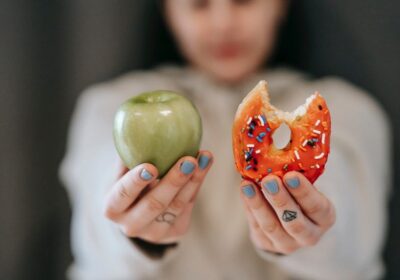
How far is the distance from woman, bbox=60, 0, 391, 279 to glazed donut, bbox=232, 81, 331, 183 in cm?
20

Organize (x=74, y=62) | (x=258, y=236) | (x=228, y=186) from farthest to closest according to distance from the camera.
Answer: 1. (x=74, y=62)
2. (x=228, y=186)
3. (x=258, y=236)

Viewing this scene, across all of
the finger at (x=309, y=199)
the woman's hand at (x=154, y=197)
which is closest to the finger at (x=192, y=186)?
the woman's hand at (x=154, y=197)

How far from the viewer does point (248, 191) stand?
0.58 meters

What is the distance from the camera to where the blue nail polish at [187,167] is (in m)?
0.59

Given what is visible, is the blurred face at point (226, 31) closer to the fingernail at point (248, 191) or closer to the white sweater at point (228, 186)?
the white sweater at point (228, 186)

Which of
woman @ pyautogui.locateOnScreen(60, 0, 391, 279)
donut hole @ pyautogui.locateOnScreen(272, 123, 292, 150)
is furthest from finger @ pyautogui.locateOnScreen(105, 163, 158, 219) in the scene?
donut hole @ pyautogui.locateOnScreen(272, 123, 292, 150)

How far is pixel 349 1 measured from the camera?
1.12m

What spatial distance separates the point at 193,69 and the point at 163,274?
1.38ft

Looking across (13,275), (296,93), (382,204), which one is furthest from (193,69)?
(13,275)

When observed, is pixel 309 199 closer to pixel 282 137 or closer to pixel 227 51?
pixel 282 137

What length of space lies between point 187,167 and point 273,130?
10cm

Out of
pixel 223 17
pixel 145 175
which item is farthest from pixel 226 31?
pixel 145 175

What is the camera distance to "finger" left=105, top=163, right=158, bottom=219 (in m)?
0.59

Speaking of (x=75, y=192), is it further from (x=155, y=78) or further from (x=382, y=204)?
(x=382, y=204)
